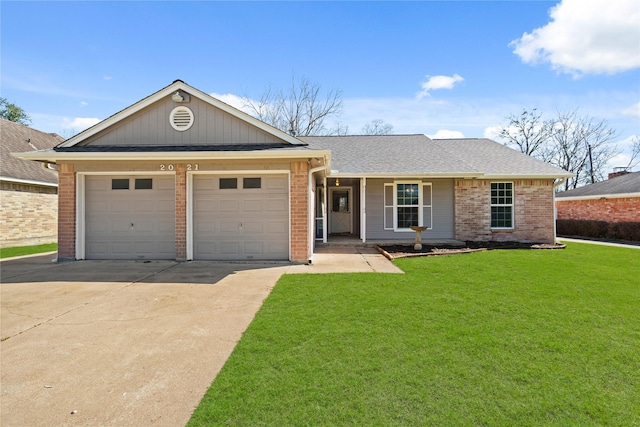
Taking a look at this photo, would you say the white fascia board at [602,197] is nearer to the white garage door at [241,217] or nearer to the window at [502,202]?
the window at [502,202]

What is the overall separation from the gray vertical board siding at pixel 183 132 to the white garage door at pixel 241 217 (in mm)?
1188

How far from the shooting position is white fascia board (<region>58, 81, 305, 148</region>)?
9.19m

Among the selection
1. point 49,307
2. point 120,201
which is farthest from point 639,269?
point 120,201

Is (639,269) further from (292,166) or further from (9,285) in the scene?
(9,285)

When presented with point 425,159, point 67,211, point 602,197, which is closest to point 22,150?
point 67,211

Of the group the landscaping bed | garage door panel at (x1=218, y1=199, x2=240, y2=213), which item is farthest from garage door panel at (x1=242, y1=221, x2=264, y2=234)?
the landscaping bed

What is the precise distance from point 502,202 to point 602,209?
29.7 feet

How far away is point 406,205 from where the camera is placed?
13.4m

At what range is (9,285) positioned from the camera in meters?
6.64

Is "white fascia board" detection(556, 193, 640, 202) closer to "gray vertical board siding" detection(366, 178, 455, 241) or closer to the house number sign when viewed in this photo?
"gray vertical board siding" detection(366, 178, 455, 241)

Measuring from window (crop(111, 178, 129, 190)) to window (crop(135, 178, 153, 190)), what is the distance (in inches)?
12.9

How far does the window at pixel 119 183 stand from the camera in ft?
30.7

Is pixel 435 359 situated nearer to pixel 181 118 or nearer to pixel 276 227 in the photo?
pixel 276 227

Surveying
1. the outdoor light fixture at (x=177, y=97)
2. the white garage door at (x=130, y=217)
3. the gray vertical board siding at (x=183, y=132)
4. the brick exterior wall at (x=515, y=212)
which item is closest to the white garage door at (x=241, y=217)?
the white garage door at (x=130, y=217)
